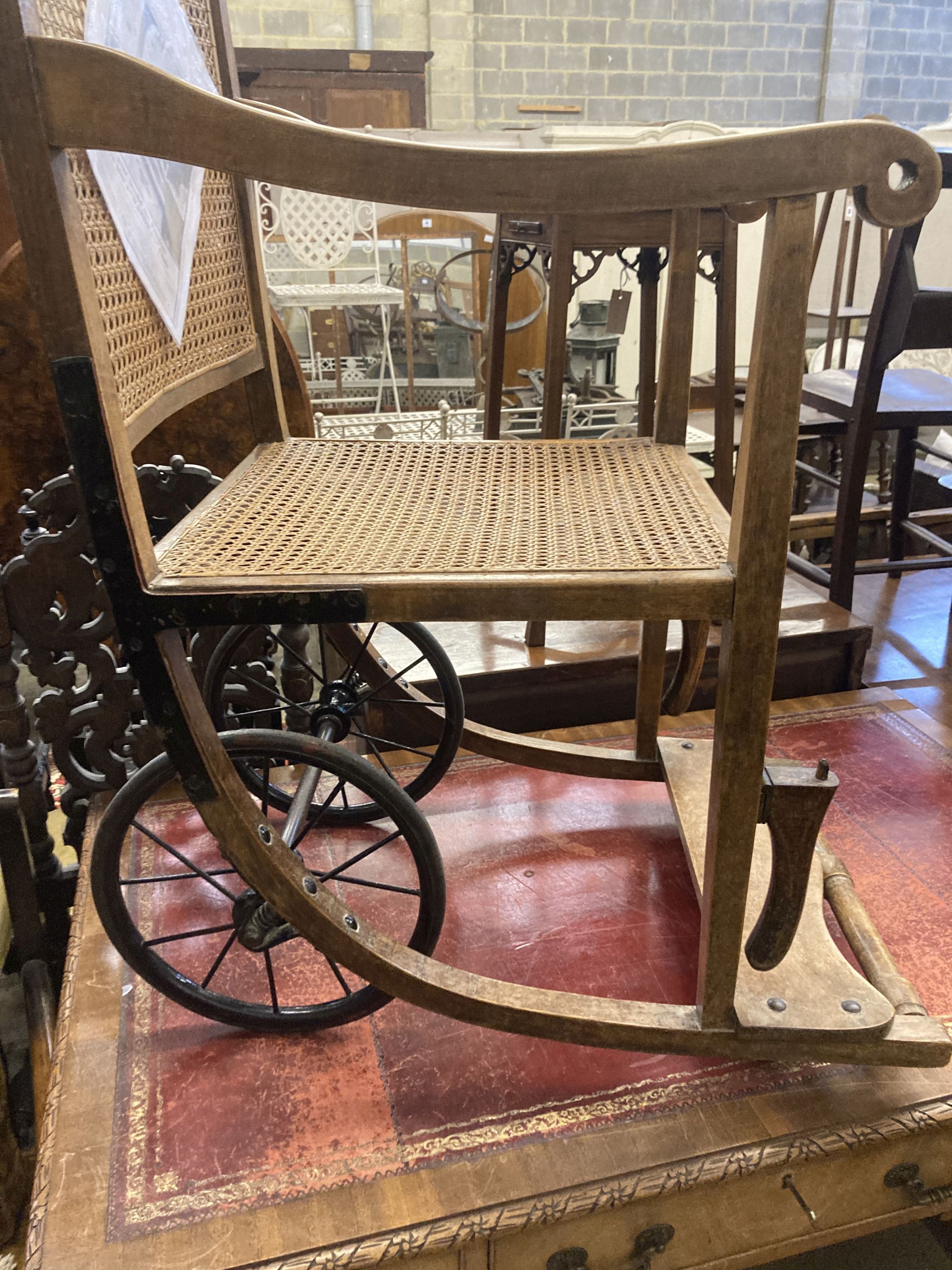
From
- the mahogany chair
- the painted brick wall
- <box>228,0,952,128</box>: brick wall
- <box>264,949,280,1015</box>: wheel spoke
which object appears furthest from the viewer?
the painted brick wall

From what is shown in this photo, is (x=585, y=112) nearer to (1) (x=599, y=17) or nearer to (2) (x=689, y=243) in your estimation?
(1) (x=599, y=17)

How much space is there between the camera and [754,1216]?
857mm

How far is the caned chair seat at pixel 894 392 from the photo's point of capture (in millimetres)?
1934

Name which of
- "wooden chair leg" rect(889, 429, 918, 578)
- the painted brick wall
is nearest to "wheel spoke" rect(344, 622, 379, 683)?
"wooden chair leg" rect(889, 429, 918, 578)

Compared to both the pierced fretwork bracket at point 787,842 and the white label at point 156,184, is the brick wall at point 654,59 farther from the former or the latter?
the pierced fretwork bracket at point 787,842

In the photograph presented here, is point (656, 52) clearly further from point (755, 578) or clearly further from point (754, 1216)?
point (754, 1216)

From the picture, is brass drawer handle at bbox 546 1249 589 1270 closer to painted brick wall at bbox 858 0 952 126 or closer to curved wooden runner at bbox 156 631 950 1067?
curved wooden runner at bbox 156 631 950 1067

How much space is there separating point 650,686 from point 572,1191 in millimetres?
648

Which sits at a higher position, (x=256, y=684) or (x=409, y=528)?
(x=409, y=528)

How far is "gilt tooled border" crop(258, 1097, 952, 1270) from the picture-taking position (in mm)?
743

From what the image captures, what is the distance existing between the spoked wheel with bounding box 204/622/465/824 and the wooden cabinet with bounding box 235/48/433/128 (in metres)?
4.63

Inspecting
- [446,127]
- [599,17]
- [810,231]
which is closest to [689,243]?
[810,231]

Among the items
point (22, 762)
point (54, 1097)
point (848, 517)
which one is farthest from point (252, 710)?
point (848, 517)

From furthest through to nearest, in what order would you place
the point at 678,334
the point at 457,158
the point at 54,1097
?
the point at 678,334 → the point at 54,1097 → the point at 457,158
